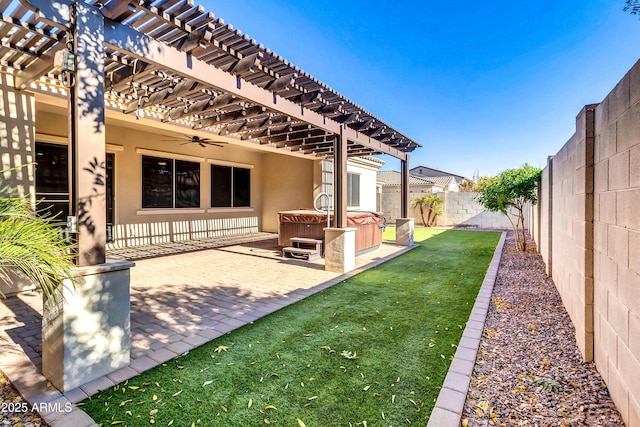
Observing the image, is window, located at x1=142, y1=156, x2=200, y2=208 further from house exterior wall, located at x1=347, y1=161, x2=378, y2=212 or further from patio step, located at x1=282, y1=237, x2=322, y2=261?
house exterior wall, located at x1=347, y1=161, x2=378, y2=212

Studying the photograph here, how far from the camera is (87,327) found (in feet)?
8.27

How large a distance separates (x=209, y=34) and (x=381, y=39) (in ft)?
35.2

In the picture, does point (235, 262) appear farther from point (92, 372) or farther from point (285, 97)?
point (92, 372)

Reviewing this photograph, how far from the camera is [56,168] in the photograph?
764 cm

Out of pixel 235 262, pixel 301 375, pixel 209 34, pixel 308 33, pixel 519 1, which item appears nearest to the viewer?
pixel 301 375

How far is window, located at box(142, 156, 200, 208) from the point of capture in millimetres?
9594

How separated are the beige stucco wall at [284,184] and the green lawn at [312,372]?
8.09 metres

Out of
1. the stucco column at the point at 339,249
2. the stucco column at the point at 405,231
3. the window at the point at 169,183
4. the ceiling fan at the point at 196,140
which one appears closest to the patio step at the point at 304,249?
the stucco column at the point at 339,249

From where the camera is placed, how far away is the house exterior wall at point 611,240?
6.37ft

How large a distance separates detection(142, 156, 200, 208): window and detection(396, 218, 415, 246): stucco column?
7.08 m

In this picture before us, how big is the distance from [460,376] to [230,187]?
10928mm

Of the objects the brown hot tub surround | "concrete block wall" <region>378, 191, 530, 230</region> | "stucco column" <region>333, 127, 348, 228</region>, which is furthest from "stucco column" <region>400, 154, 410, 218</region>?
"concrete block wall" <region>378, 191, 530, 230</region>

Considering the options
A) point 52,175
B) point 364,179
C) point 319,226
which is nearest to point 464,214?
point 364,179

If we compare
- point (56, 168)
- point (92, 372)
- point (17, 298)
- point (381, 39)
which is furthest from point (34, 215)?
point (381, 39)
